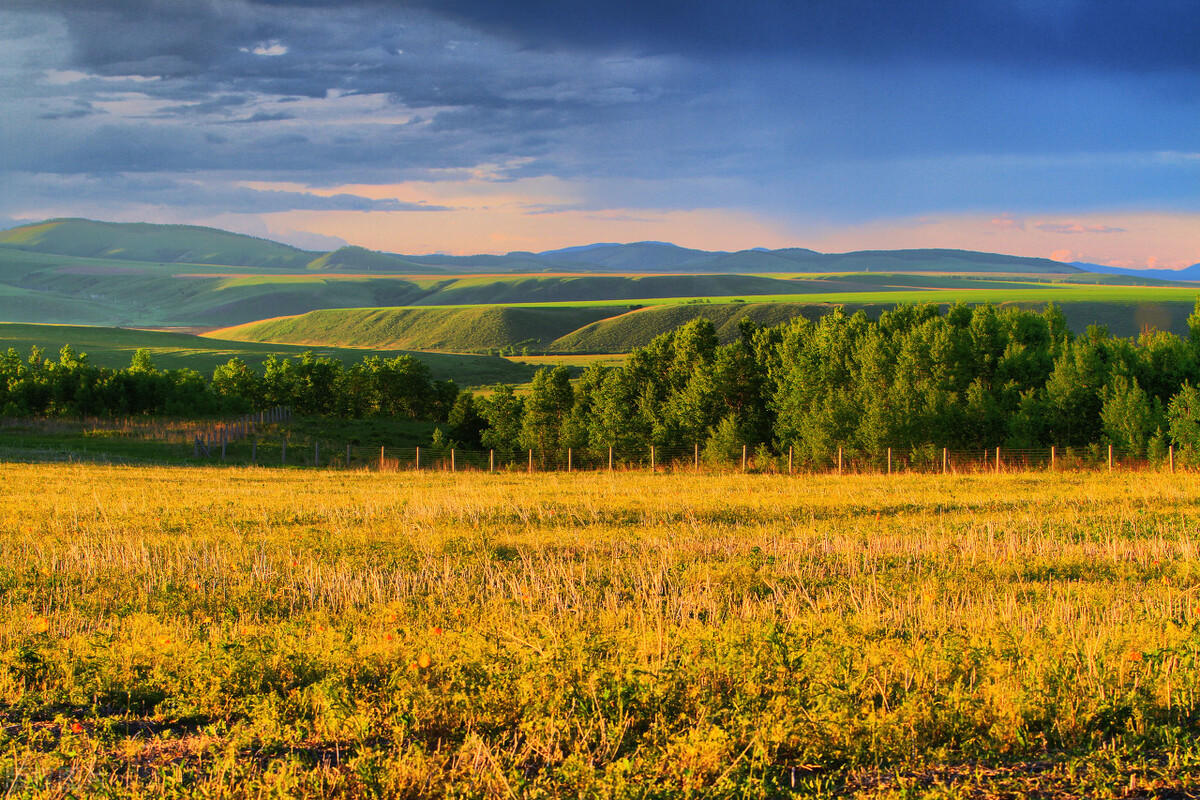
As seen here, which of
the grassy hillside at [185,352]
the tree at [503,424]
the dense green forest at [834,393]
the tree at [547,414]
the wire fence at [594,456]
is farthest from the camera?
the grassy hillside at [185,352]

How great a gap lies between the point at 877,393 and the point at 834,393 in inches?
87.4

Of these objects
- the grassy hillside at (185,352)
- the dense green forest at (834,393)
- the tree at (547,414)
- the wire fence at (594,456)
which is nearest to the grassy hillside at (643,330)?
the grassy hillside at (185,352)

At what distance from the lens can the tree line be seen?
41.8m

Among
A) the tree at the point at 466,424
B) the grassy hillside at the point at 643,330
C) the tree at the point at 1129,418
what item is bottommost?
the tree at the point at 466,424

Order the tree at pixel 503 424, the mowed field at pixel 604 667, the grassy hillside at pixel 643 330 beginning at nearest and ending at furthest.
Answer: the mowed field at pixel 604 667 → the tree at pixel 503 424 → the grassy hillside at pixel 643 330

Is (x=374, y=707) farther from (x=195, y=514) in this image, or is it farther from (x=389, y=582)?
(x=195, y=514)

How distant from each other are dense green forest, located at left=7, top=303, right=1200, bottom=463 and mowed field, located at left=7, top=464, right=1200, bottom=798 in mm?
29651

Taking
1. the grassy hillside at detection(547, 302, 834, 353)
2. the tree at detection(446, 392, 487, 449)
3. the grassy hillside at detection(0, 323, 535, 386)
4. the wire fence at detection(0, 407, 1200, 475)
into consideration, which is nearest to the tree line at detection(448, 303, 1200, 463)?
the wire fence at detection(0, 407, 1200, 475)

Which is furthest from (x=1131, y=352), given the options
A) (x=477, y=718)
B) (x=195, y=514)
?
(x=477, y=718)

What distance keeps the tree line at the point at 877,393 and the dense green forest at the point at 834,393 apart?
0.10 m

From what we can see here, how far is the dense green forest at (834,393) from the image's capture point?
42219 mm

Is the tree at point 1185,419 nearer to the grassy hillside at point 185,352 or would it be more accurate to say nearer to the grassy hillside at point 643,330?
the grassy hillside at point 185,352

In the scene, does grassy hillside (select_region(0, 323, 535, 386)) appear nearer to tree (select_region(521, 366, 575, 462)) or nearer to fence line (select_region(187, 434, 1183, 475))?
tree (select_region(521, 366, 575, 462))

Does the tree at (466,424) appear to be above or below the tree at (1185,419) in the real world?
below
